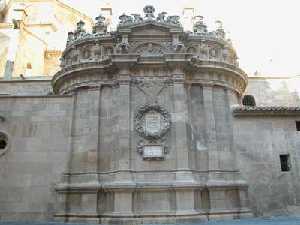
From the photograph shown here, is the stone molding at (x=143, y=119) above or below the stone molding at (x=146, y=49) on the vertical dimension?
below

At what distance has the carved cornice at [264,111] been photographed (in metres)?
15.3

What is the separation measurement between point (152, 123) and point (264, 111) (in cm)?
554

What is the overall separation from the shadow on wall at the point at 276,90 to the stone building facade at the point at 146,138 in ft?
25.8

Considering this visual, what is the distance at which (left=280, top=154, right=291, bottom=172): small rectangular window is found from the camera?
15.3 m

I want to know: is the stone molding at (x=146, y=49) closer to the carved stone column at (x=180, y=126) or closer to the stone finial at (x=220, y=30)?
the stone finial at (x=220, y=30)

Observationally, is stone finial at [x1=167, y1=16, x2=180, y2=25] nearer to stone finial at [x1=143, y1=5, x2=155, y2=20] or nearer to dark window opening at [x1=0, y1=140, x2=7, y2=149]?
stone finial at [x1=143, y1=5, x2=155, y2=20]

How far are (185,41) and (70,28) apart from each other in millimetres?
21767

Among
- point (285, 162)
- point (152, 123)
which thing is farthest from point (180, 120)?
point (285, 162)

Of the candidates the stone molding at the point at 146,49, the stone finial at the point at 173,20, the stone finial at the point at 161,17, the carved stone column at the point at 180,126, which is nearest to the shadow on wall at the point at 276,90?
the stone molding at the point at 146,49

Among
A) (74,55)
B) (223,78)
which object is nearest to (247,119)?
(223,78)

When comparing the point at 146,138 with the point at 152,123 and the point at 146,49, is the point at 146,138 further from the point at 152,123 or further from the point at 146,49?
the point at 146,49

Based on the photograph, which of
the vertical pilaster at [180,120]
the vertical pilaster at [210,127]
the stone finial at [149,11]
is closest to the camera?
the vertical pilaster at [180,120]

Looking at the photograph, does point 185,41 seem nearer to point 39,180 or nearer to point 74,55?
point 74,55

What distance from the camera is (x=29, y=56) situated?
91.9 ft
